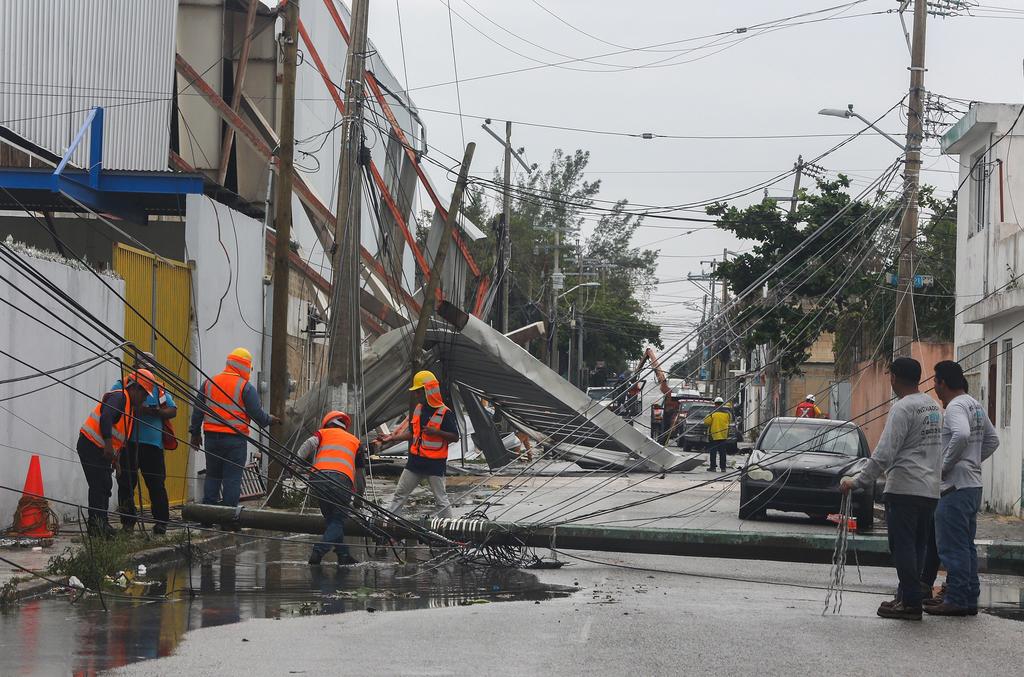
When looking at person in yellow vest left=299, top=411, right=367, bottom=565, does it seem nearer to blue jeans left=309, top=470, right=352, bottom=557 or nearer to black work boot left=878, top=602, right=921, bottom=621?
blue jeans left=309, top=470, right=352, bottom=557

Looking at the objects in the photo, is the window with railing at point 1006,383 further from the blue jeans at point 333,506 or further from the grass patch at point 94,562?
the grass patch at point 94,562


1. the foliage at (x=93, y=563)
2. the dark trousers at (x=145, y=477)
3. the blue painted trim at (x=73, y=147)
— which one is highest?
the blue painted trim at (x=73, y=147)

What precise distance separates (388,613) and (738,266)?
25253 millimetres

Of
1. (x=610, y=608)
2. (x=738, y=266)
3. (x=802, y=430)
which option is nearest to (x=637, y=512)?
(x=802, y=430)

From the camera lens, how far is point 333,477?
11.4 m

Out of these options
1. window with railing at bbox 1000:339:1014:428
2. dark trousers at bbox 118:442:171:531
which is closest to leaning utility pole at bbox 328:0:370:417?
dark trousers at bbox 118:442:171:531

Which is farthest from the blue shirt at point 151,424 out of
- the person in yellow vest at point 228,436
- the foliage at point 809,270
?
A: the foliage at point 809,270

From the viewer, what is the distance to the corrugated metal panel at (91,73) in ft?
55.6

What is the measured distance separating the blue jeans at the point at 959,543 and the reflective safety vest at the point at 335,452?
16.9ft

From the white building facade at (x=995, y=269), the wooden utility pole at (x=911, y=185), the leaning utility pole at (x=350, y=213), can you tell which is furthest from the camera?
the wooden utility pole at (x=911, y=185)

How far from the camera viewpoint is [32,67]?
17.2 meters

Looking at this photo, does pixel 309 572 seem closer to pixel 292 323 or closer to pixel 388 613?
pixel 388 613

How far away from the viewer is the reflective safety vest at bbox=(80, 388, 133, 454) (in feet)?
38.9

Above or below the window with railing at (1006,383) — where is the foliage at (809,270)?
above
